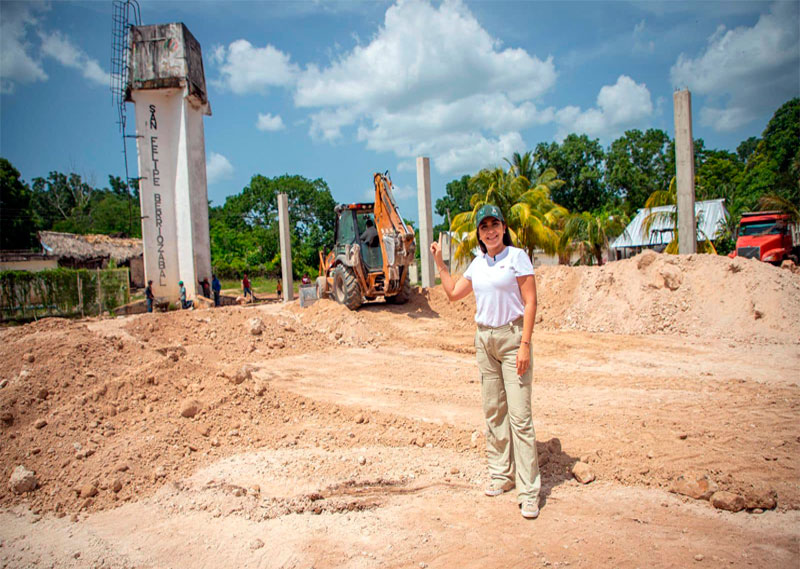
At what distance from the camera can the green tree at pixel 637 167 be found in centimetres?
3738

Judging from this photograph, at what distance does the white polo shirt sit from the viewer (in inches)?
133

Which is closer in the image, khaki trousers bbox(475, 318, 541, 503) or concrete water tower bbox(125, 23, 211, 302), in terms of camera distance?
khaki trousers bbox(475, 318, 541, 503)

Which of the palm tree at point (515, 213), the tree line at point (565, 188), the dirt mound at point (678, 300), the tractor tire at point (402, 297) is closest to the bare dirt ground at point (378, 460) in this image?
the dirt mound at point (678, 300)

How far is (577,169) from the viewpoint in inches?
1470

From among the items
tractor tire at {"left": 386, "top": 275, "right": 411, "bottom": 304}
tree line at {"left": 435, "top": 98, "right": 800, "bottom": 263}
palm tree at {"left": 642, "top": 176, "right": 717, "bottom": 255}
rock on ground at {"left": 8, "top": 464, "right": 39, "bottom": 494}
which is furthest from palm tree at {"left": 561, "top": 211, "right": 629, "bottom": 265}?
rock on ground at {"left": 8, "top": 464, "right": 39, "bottom": 494}

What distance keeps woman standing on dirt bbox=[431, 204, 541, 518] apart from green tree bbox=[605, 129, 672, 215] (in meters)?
36.7

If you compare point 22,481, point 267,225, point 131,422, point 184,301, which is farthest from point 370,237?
point 267,225

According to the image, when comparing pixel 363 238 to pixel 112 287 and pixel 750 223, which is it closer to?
pixel 112 287

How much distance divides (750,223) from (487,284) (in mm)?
20569

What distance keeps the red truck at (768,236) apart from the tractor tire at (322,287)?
45.7 ft

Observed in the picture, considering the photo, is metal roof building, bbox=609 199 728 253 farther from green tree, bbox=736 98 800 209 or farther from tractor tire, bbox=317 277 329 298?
tractor tire, bbox=317 277 329 298

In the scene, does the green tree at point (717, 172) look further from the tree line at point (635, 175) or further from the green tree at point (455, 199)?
the green tree at point (455, 199)

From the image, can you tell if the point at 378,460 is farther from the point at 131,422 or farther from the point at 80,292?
the point at 80,292

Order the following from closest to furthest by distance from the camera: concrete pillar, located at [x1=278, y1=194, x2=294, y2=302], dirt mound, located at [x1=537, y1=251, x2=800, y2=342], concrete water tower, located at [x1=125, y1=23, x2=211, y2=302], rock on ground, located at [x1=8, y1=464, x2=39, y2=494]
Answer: rock on ground, located at [x1=8, y1=464, x2=39, y2=494]
dirt mound, located at [x1=537, y1=251, x2=800, y2=342]
concrete water tower, located at [x1=125, y1=23, x2=211, y2=302]
concrete pillar, located at [x1=278, y1=194, x2=294, y2=302]
